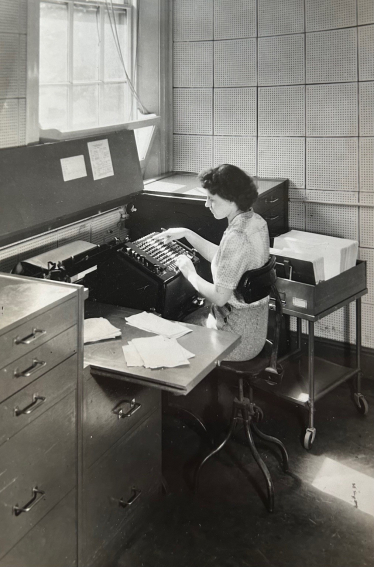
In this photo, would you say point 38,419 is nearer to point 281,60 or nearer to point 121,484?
point 121,484

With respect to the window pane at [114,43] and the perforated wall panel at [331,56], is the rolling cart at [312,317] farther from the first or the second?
the window pane at [114,43]

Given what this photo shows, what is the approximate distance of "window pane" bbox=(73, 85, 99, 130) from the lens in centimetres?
375

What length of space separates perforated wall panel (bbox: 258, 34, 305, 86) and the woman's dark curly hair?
1.41 meters

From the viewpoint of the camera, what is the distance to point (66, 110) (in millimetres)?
Result: 3664

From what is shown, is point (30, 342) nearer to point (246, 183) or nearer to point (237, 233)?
point (237, 233)

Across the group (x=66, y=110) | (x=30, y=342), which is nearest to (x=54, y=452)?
(x=30, y=342)

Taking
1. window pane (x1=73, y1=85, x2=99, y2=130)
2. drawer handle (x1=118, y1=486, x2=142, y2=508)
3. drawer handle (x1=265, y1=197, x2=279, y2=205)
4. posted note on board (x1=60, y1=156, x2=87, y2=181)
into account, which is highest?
window pane (x1=73, y1=85, x2=99, y2=130)

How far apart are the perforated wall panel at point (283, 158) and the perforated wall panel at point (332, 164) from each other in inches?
2.2

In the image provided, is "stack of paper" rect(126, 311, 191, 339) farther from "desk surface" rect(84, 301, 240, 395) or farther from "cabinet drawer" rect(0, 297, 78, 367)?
"cabinet drawer" rect(0, 297, 78, 367)

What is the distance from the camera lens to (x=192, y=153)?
464cm

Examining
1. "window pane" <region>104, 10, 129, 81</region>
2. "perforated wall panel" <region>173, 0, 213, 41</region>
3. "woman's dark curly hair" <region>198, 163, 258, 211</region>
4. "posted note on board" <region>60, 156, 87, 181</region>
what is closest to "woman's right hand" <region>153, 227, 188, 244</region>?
"woman's dark curly hair" <region>198, 163, 258, 211</region>

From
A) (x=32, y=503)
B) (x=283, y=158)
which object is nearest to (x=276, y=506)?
(x=32, y=503)

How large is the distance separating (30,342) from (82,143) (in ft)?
5.27

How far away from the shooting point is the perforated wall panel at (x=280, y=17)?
13.5 feet
